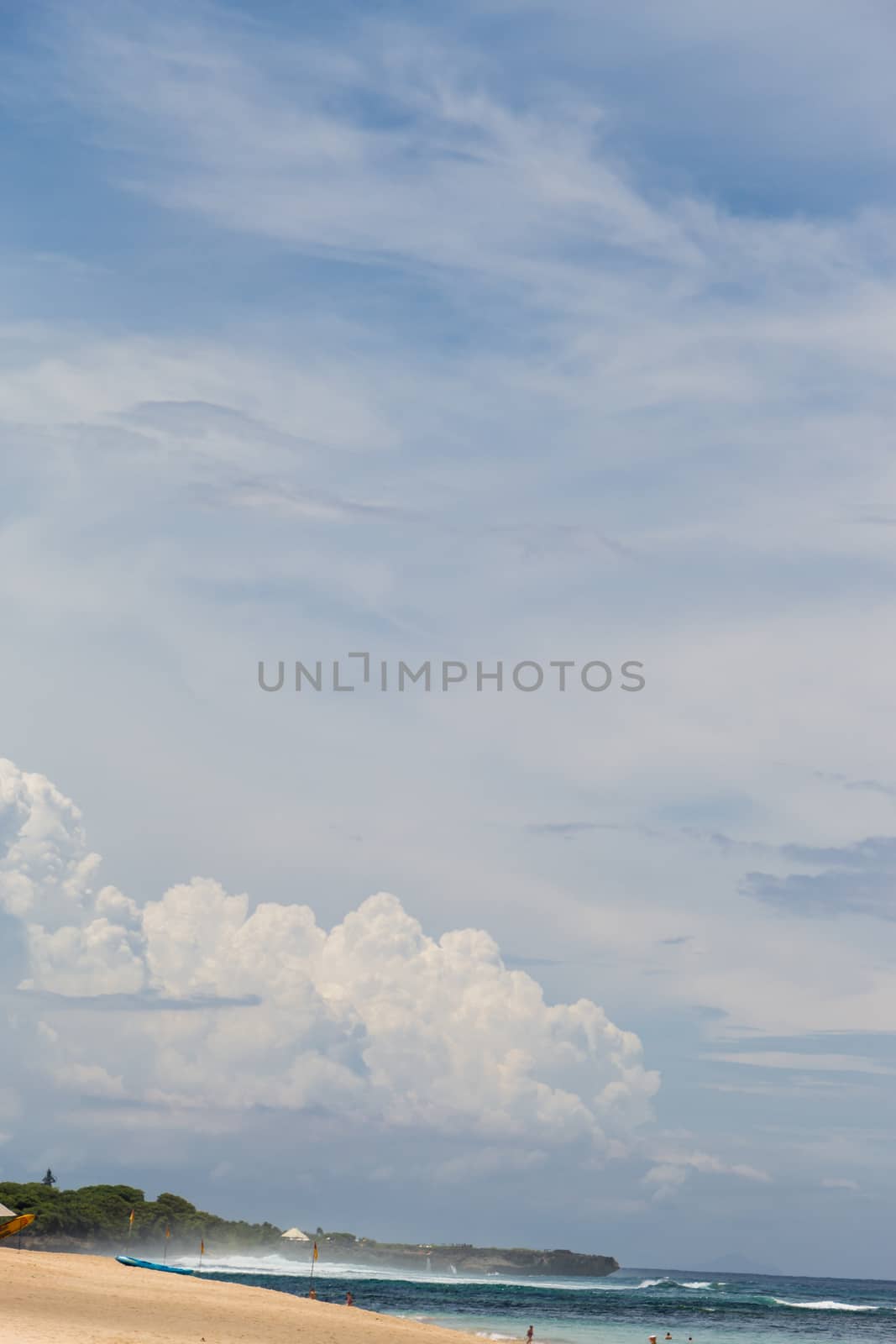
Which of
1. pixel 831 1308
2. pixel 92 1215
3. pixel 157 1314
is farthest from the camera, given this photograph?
pixel 92 1215

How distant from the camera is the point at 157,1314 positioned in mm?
53594

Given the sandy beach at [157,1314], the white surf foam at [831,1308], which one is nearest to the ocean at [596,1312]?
the white surf foam at [831,1308]

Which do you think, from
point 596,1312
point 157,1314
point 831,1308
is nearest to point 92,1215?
point 596,1312

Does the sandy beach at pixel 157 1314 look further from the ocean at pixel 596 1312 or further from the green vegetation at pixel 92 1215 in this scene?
the green vegetation at pixel 92 1215

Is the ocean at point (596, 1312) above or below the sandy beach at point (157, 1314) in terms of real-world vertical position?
below

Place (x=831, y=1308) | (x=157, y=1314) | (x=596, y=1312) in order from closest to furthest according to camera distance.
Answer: (x=157, y=1314) → (x=596, y=1312) → (x=831, y=1308)

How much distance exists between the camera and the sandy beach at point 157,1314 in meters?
42.4

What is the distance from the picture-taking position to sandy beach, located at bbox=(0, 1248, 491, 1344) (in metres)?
42.4

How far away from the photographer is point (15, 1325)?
40.1 metres

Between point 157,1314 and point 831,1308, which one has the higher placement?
point 157,1314

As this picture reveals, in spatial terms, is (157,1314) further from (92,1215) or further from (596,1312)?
(92,1215)

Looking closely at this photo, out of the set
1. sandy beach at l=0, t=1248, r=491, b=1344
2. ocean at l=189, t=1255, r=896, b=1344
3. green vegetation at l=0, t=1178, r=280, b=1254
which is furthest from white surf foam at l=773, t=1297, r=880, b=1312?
sandy beach at l=0, t=1248, r=491, b=1344

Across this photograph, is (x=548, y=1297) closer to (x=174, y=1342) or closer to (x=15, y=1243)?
(x=15, y=1243)

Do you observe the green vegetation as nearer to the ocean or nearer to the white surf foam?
the ocean
